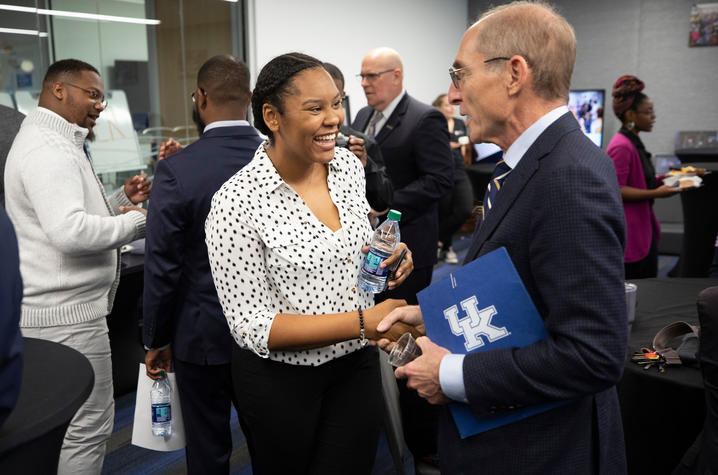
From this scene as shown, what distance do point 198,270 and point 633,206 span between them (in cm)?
269

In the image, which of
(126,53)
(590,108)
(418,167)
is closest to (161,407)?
(418,167)

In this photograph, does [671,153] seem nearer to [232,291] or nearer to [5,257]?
[232,291]

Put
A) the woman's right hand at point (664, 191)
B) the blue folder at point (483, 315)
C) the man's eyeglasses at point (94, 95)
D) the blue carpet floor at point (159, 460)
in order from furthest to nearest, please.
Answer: the woman's right hand at point (664, 191) → the blue carpet floor at point (159, 460) → the man's eyeglasses at point (94, 95) → the blue folder at point (483, 315)

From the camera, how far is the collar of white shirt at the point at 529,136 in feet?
3.51

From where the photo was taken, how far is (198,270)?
1.90 metres

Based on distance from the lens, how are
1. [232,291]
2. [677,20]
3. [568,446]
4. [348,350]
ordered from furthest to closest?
1. [677,20]
2. [348,350]
3. [232,291]
4. [568,446]

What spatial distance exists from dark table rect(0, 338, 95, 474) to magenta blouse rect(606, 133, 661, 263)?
3.15 meters

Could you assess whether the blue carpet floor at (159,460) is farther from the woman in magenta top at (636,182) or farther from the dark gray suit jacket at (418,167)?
the woman in magenta top at (636,182)

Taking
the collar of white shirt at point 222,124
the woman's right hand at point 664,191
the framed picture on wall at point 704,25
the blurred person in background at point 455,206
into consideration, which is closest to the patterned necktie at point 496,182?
the collar of white shirt at point 222,124

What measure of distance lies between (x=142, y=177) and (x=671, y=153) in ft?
26.9

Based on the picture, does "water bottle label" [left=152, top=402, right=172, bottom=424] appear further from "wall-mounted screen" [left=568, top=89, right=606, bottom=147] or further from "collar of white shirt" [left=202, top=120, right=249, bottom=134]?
"wall-mounted screen" [left=568, top=89, right=606, bottom=147]

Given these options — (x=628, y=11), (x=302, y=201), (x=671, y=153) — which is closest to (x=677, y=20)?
(x=628, y=11)

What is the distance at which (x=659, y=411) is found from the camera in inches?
72.3

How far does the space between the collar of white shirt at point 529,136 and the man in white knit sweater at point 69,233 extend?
1449 millimetres
